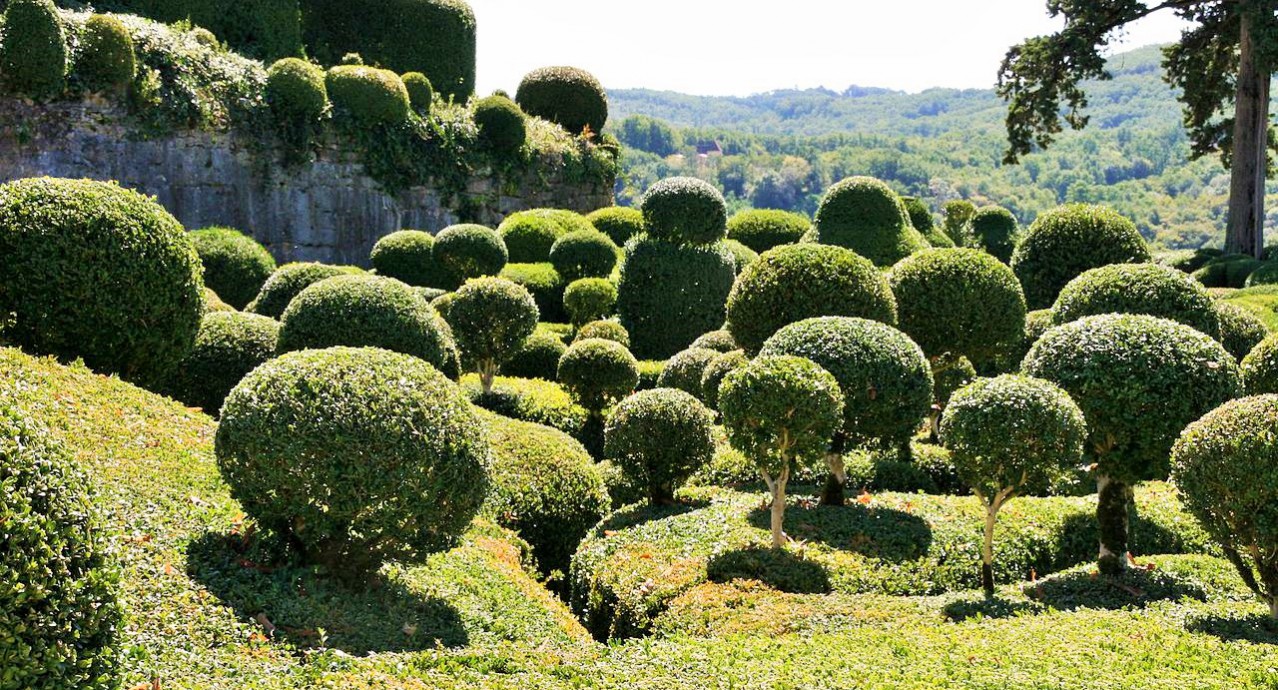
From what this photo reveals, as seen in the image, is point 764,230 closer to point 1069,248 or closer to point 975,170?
point 1069,248

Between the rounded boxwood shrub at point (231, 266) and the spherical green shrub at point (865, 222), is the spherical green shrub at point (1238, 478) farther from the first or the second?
the rounded boxwood shrub at point (231, 266)

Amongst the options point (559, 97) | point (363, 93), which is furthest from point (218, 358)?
point (559, 97)

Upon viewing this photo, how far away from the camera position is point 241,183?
24.3 m

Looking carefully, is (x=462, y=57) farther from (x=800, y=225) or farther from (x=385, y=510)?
(x=385, y=510)

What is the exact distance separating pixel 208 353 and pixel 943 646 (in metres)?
8.68

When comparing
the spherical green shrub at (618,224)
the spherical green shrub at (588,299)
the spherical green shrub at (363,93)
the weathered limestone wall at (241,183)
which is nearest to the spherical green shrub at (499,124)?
the weathered limestone wall at (241,183)

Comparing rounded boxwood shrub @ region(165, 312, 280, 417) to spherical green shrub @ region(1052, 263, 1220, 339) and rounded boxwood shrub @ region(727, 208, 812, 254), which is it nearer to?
spherical green shrub @ region(1052, 263, 1220, 339)

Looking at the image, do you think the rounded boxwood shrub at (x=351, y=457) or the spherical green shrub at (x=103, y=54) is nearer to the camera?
the rounded boxwood shrub at (x=351, y=457)

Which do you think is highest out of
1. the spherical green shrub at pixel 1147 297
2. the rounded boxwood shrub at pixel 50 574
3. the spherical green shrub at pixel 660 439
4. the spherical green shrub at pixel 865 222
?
the spherical green shrub at pixel 865 222

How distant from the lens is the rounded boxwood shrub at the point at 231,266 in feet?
59.5

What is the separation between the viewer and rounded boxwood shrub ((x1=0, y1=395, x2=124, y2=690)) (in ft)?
13.8

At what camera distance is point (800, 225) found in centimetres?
2611

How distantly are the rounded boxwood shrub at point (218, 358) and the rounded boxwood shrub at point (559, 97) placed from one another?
72.2 feet

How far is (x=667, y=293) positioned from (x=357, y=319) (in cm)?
861
